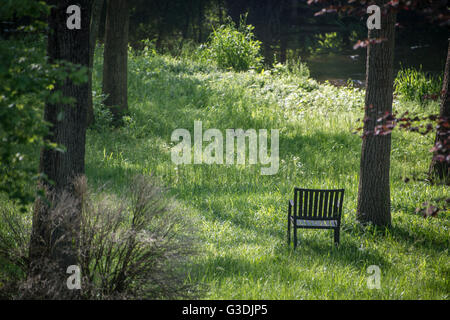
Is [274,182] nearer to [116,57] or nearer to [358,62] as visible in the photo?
[116,57]

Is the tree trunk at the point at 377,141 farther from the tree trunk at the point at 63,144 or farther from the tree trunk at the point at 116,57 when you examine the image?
the tree trunk at the point at 116,57

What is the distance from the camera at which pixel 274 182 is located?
9.56m

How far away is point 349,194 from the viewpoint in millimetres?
8875

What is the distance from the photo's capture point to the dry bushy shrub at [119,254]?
14.9 ft

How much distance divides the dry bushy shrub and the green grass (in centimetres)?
54

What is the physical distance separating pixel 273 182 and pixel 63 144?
5339mm

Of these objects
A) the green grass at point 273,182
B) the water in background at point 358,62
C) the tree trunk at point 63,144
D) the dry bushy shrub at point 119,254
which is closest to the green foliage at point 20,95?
the tree trunk at point 63,144

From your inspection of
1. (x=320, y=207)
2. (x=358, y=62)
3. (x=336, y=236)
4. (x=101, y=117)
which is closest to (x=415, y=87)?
(x=358, y=62)

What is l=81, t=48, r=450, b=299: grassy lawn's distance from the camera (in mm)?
5535

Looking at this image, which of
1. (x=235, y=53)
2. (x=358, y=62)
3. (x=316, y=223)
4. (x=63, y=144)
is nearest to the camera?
(x=63, y=144)

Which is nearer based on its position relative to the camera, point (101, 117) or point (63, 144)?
point (63, 144)

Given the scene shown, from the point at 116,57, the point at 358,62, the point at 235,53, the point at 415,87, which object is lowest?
the point at 415,87

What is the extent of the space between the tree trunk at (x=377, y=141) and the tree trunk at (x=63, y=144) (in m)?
4.29
